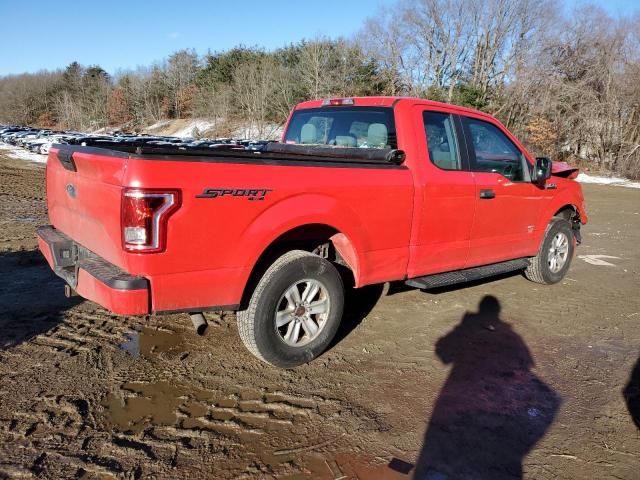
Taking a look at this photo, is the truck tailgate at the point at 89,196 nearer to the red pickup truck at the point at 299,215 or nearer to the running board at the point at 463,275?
the red pickup truck at the point at 299,215

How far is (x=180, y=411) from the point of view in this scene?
124 inches

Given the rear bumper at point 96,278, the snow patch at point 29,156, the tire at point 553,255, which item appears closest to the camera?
the rear bumper at point 96,278

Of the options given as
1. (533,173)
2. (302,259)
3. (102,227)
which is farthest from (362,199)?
(533,173)

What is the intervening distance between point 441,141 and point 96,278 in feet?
10.3

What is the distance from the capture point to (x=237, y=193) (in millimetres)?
3129

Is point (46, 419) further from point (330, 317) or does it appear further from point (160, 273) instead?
point (330, 317)

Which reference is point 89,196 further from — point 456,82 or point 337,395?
point 456,82

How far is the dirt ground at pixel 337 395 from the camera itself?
8.95ft

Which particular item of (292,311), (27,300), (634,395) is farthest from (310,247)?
(27,300)

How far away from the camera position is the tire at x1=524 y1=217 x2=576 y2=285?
595cm

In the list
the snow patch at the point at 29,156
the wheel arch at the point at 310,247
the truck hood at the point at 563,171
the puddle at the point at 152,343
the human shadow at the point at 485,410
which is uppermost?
the truck hood at the point at 563,171

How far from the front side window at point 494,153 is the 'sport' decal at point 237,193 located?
2438 mm

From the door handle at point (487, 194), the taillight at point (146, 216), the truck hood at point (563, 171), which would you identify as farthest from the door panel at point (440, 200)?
the taillight at point (146, 216)

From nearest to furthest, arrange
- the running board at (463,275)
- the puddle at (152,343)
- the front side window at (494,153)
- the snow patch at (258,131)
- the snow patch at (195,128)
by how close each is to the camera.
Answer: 1. the puddle at (152,343)
2. the running board at (463,275)
3. the front side window at (494,153)
4. the snow patch at (258,131)
5. the snow patch at (195,128)
